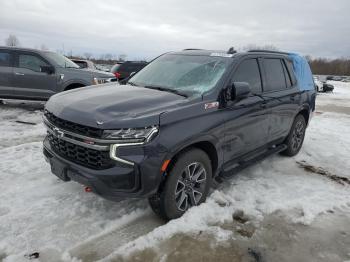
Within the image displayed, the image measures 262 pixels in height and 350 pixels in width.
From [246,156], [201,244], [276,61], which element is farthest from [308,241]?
[276,61]

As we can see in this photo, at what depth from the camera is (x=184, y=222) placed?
373cm

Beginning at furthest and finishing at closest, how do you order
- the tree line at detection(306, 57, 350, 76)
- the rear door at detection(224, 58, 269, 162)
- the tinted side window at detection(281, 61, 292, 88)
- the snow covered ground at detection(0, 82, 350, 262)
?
1. the tree line at detection(306, 57, 350, 76)
2. the tinted side window at detection(281, 61, 292, 88)
3. the rear door at detection(224, 58, 269, 162)
4. the snow covered ground at detection(0, 82, 350, 262)

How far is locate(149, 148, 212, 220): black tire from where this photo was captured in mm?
3543

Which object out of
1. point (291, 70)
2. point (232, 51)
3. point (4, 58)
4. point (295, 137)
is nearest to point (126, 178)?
point (232, 51)

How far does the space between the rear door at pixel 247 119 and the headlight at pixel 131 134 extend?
4.07 feet

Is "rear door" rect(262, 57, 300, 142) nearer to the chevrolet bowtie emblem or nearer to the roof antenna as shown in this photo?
the roof antenna

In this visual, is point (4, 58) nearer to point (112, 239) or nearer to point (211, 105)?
point (211, 105)

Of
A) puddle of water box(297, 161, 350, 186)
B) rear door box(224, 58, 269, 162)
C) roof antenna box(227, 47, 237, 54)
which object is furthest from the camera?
puddle of water box(297, 161, 350, 186)

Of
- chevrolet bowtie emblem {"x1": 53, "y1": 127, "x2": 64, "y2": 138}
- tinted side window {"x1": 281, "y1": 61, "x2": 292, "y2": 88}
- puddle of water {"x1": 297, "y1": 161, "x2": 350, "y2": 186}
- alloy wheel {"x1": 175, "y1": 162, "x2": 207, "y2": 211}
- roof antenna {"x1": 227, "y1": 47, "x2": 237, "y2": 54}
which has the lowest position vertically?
puddle of water {"x1": 297, "y1": 161, "x2": 350, "y2": 186}

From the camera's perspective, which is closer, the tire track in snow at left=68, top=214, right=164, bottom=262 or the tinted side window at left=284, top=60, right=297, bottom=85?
the tire track in snow at left=68, top=214, right=164, bottom=262

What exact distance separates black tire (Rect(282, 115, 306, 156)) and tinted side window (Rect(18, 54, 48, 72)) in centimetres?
703

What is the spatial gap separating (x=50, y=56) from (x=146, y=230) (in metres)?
7.88

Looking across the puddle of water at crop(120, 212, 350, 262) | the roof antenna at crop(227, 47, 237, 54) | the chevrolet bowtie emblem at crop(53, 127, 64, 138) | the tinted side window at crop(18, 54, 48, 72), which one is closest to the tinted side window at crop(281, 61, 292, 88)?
the roof antenna at crop(227, 47, 237, 54)

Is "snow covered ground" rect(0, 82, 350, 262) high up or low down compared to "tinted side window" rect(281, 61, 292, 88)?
down
